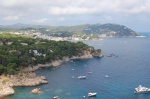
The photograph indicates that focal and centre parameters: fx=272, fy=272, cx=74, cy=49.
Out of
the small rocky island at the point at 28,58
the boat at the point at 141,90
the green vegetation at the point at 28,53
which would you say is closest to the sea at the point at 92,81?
the boat at the point at 141,90

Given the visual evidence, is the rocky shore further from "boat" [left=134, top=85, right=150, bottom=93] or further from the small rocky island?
"boat" [left=134, top=85, right=150, bottom=93]

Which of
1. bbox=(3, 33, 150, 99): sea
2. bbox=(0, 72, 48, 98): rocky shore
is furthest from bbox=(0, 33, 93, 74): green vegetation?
bbox=(3, 33, 150, 99): sea

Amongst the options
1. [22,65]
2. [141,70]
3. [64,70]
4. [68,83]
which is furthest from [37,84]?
[141,70]

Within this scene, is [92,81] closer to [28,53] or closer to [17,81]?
[17,81]

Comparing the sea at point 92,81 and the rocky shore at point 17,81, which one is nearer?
the sea at point 92,81

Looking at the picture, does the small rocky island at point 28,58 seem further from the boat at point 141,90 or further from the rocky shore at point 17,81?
the boat at point 141,90

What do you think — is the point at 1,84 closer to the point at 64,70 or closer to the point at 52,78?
the point at 52,78

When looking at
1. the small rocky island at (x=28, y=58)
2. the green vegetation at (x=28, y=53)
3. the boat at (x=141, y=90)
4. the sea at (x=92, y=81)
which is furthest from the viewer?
the green vegetation at (x=28, y=53)
